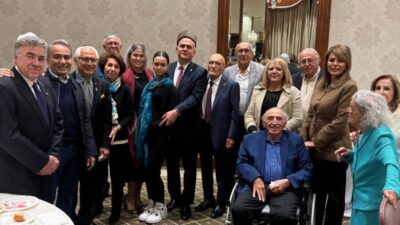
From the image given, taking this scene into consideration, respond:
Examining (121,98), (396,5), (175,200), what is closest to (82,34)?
(121,98)

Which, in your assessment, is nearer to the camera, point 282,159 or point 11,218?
point 11,218

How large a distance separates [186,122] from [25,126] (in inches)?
62.6

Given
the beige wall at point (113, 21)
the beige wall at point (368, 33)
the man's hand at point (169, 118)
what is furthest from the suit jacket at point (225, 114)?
the beige wall at point (368, 33)

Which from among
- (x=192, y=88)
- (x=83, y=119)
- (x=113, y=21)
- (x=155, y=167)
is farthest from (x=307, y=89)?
(x=113, y=21)

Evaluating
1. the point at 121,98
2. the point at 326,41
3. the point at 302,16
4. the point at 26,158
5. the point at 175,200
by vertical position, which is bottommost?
the point at 175,200

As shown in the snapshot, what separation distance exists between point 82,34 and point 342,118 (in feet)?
11.5

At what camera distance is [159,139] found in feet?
10.6

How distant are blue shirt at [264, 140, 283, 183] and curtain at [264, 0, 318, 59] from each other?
1992 mm

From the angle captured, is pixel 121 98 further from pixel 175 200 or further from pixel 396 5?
pixel 396 5

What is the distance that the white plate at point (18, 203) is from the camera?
1.61 m

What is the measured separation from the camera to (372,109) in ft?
6.66

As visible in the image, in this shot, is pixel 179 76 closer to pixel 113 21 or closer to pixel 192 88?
pixel 192 88

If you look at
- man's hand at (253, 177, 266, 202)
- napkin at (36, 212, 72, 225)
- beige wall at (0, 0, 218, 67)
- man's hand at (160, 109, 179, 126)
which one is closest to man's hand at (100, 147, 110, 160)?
man's hand at (160, 109, 179, 126)

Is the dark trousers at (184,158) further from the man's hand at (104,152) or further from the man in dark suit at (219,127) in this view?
the man's hand at (104,152)
